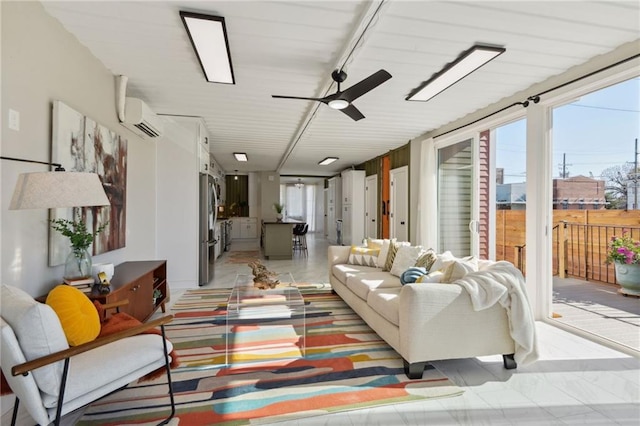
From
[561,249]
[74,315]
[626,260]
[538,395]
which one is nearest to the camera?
[74,315]

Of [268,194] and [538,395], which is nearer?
[538,395]

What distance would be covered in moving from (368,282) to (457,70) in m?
2.26

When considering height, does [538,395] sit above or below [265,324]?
below

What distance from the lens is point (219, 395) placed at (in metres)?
2.07

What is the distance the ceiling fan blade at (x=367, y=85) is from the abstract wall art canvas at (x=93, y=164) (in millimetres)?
2223

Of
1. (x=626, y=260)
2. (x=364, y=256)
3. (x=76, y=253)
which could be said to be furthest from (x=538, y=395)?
(x=76, y=253)

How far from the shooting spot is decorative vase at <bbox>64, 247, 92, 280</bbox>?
92.2 inches

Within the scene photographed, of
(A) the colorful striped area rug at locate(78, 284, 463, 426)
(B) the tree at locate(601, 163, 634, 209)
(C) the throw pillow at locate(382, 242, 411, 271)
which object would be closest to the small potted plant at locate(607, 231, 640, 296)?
(B) the tree at locate(601, 163, 634, 209)

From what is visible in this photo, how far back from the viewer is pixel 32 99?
2.09 metres

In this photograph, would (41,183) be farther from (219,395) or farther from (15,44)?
(219,395)

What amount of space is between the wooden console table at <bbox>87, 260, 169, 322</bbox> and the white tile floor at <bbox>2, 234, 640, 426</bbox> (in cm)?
88

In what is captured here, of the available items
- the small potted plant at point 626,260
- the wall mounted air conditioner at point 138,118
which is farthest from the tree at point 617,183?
the wall mounted air conditioner at point 138,118

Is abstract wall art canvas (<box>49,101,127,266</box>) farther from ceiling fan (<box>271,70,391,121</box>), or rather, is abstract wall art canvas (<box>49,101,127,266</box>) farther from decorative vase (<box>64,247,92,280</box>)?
ceiling fan (<box>271,70,391,121</box>)

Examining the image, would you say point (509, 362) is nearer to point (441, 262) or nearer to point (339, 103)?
point (441, 262)
